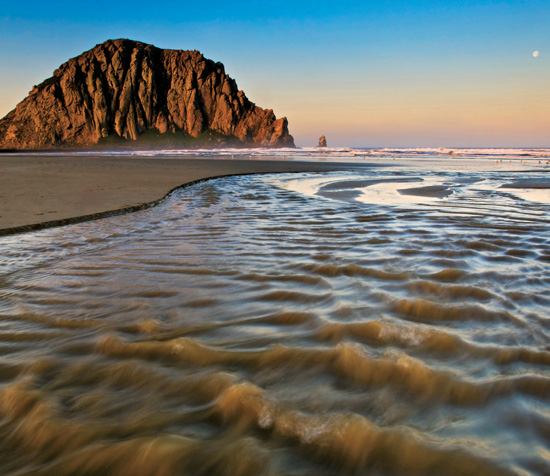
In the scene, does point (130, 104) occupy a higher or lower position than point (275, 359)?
higher

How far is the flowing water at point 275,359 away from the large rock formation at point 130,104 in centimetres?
18709

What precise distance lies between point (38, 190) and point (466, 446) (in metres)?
12.6

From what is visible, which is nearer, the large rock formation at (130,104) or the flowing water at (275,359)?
the flowing water at (275,359)

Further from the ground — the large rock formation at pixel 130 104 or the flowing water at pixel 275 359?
the large rock formation at pixel 130 104

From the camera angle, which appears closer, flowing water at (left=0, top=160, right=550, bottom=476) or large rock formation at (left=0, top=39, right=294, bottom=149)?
flowing water at (left=0, top=160, right=550, bottom=476)

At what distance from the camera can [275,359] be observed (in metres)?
2.43

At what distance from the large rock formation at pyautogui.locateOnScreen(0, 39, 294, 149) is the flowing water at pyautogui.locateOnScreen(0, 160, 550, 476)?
614 ft


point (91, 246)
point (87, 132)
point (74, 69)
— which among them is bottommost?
point (91, 246)

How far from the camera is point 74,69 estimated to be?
182m

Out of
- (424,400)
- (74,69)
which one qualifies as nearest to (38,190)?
(424,400)

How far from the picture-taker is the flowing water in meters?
1.65

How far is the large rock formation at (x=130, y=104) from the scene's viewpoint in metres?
179

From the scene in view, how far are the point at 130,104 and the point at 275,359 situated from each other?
204685 mm

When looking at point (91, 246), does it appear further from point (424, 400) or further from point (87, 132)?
point (87, 132)
